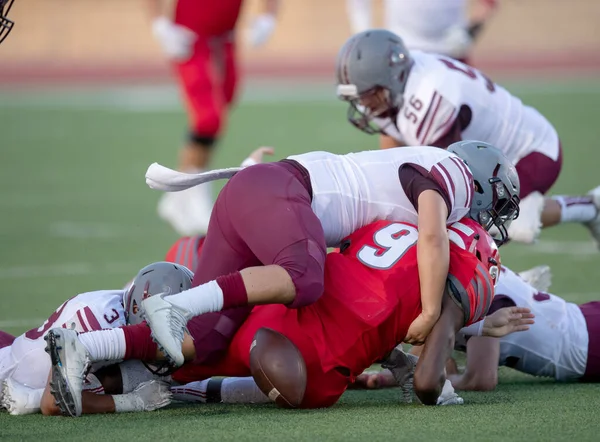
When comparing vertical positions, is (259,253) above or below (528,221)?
above

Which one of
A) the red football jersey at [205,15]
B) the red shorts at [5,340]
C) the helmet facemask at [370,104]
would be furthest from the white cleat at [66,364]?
the red football jersey at [205,15]

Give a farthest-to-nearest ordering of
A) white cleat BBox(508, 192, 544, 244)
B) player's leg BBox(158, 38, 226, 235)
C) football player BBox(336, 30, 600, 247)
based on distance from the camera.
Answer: player's leg BBox(158, 38, 226, 235) → white cleat BBox(508, 192, 544, 244) → football player BBox(336, 30, 600, 247)

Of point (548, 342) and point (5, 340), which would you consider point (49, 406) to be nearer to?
point (5, 340)

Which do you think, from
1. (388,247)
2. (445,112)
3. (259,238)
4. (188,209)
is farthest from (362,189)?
(188,209)

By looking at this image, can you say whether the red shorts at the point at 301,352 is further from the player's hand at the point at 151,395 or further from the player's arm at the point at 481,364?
the player's arm at the point at 481,364

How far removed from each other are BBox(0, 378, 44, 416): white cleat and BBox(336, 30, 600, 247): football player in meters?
2.41

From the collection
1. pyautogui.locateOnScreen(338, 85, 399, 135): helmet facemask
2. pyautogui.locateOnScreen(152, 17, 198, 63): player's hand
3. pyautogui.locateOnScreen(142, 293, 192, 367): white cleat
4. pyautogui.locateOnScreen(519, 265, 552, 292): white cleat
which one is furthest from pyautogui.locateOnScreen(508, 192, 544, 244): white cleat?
pyautogui.locateOnScreen(152, 17, 198, 63): player's hand

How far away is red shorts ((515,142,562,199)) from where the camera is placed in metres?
6.14

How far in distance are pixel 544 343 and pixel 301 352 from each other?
116 cm

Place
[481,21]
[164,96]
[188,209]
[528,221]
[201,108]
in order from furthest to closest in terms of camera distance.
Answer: [164,96], [201,108], [188,209], [481,21], [528,221]

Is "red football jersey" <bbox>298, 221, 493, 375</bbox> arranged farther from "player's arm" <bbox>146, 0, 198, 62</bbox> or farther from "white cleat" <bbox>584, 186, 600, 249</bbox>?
"player's arm" <bbox>146, 0, 198, 62</bbox>

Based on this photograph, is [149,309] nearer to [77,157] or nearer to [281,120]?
[77,157]

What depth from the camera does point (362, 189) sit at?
14.4 ft

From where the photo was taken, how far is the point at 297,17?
77.7 ft
